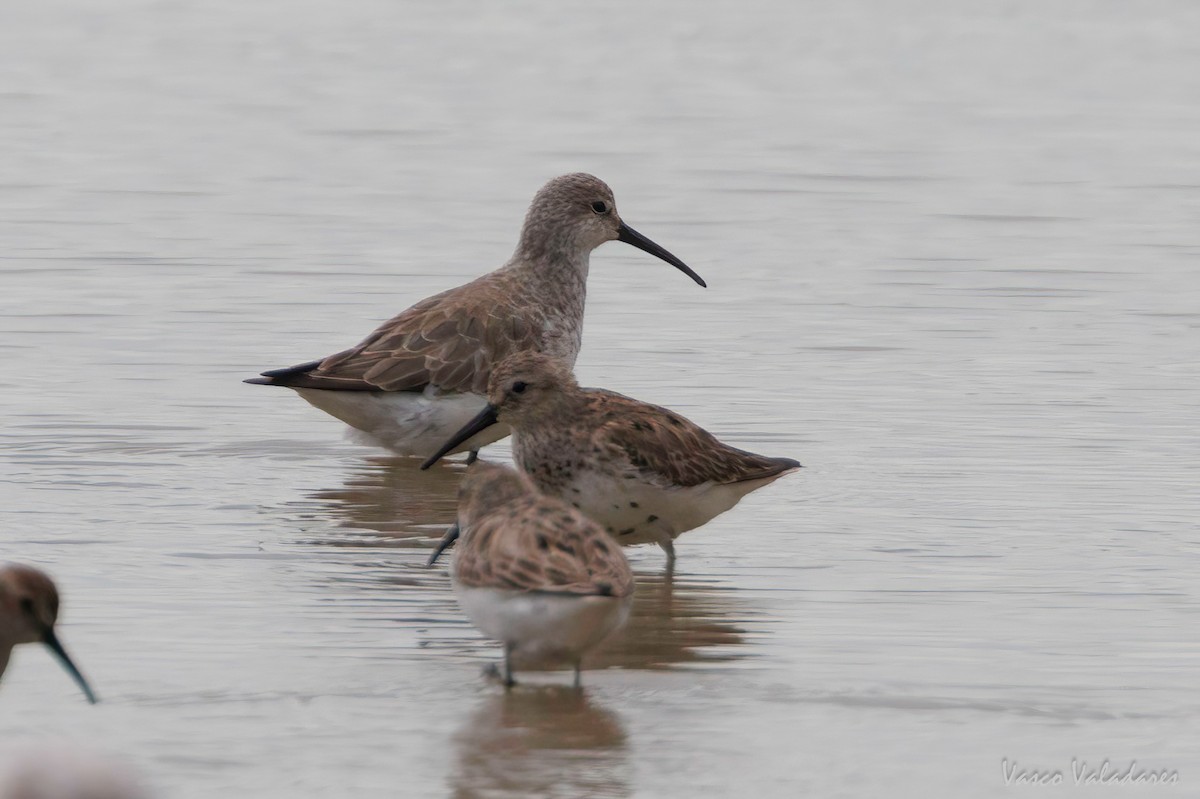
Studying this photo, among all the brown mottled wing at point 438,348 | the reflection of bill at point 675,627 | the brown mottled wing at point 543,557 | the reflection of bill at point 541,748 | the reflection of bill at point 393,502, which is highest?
the brown mottled wing at point 543,557

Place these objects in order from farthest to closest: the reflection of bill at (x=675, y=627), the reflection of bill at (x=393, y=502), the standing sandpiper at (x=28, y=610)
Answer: the reflection of bill at (x=393, y=502)
the reflection of bill at (x=675, y=627)
the standing sandpiper at (x=28, y=610)

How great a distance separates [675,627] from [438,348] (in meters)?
3.32

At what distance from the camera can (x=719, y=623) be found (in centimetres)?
859

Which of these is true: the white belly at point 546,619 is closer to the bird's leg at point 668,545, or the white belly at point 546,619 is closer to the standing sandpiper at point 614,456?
the standing sandpiper at point 614,456

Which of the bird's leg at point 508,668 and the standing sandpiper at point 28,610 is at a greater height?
the standing sandpiper at point 28,610

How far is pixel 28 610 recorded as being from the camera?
687 cm

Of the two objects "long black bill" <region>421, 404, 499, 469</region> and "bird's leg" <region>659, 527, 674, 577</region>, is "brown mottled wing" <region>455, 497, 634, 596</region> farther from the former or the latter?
"long black bill" <region>421, 404, 499, 469</region>

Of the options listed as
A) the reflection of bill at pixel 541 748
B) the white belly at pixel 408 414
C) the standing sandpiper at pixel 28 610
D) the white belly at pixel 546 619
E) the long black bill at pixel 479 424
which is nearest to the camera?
the reflection of bill at pixel 541 748

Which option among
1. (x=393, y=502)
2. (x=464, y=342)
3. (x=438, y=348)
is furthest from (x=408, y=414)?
(x=393, y=502)

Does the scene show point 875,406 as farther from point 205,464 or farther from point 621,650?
point 621,650

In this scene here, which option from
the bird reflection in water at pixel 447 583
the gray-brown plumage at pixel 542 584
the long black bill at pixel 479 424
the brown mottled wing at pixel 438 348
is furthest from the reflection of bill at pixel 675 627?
the brown mottled wing at pixel 438 348

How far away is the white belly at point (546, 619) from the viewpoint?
7.20 meters

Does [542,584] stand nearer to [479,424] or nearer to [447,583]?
[447,583]

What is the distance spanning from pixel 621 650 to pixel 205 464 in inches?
143
